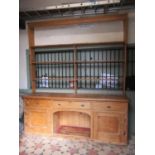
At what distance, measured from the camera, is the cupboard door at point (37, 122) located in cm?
317

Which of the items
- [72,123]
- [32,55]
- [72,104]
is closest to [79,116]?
[72,123]

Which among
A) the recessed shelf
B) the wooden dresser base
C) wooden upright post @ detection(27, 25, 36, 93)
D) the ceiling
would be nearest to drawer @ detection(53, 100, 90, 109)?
the wooden dresser base

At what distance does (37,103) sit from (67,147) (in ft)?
3.49

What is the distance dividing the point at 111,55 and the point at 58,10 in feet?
4.64

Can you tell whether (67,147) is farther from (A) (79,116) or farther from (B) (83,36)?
(B) (83,36)

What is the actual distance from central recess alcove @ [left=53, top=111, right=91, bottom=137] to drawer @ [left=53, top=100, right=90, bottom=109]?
0.26 metres

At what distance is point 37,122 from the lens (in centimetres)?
323

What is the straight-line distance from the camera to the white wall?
10.5 feet

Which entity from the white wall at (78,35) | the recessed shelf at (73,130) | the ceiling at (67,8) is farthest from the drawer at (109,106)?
the ceiling at (67,8)

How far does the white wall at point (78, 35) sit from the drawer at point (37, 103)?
0.65m

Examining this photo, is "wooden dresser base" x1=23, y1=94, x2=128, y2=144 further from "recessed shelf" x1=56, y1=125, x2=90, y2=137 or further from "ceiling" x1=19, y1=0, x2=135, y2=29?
"ceiling" x1=19, y1=0, x2=135, y2=29
